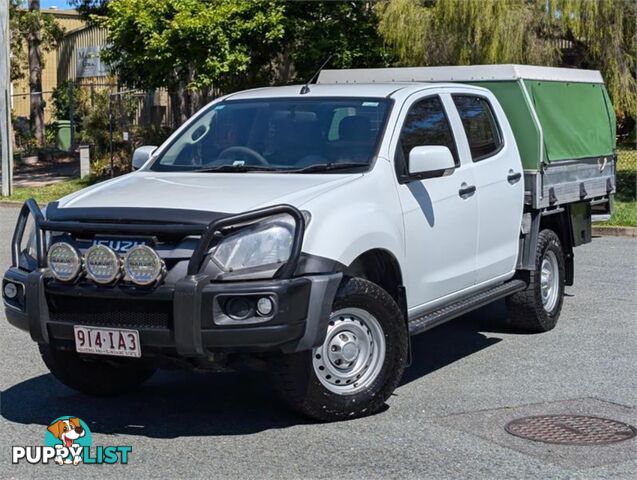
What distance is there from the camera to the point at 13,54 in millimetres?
44031

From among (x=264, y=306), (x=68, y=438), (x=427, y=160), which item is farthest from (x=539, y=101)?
(x=68, y=438)

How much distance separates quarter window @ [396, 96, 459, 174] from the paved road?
1.54 metres

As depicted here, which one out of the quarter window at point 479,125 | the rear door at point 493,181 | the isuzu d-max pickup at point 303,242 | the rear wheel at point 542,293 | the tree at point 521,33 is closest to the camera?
the isuzu d-max pickup at point 303,242

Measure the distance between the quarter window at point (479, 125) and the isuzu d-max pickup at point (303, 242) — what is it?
0.02m

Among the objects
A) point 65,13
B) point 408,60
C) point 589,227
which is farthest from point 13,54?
point 589,227

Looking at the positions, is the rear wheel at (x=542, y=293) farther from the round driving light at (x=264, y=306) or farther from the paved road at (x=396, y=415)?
the round driving light at (x=264, y=306)

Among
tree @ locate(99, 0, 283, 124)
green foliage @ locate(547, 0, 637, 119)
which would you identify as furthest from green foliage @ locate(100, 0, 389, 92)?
green foliage @ locate(547, 0, 637, 119)

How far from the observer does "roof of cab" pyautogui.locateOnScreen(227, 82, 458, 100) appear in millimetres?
7355

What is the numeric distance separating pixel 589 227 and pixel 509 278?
6.59 ft

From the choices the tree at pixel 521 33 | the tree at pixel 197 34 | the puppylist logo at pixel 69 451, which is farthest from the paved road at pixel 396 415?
the tree at pixel 197 34

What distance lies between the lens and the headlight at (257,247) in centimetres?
570

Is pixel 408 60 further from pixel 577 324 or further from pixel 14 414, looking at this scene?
pixel 14 414

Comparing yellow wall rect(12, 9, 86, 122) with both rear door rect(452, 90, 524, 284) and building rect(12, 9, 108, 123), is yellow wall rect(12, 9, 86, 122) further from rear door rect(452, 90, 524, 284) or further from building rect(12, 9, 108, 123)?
rear door rect(452, 90, 524, 284)

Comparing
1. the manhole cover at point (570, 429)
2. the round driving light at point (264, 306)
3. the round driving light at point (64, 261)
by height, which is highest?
the round driving light at point (64, 261)
